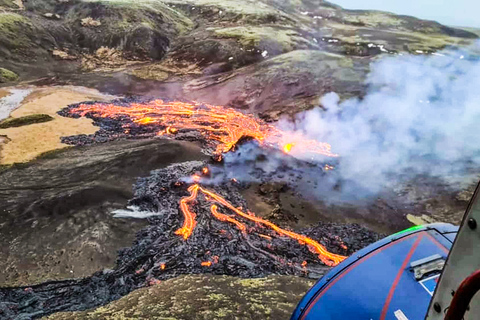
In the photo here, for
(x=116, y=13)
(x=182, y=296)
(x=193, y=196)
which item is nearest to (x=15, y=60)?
(x=116, y=13)

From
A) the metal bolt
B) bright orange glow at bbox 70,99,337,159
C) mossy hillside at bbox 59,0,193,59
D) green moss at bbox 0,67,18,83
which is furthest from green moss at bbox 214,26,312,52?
the metal bolt

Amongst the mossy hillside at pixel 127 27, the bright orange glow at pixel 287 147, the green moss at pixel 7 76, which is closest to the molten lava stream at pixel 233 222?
the bright orange glow at pixel 287 147

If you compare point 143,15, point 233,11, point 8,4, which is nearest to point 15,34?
point 8,4

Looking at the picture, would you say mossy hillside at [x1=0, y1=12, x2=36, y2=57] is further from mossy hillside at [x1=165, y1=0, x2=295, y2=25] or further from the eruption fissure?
mossy hillside at [x1=165, y1=0, x2=295, y2=25]

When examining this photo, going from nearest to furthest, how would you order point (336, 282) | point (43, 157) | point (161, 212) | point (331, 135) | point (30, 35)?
1. point (336, 282)
2. point (161, 212)
3. point (43, 157)
4. point (331, 135)
5. point (30, 35)

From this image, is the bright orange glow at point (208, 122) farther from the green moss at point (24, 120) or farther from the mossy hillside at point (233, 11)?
the mossy hillside at point (233, 11)

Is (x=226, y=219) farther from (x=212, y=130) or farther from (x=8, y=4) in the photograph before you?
(x=8, y=4)

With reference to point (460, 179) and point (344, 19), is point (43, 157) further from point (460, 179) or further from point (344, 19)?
point (344, 19)
